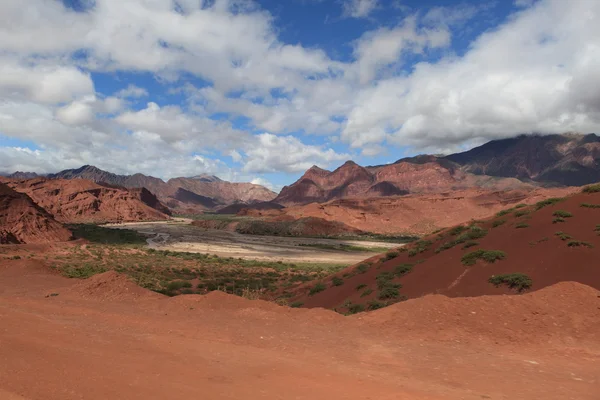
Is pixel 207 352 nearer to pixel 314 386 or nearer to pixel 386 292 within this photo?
pixel 314 386

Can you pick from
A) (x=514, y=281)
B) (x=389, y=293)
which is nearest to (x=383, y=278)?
(x=389, y=293)

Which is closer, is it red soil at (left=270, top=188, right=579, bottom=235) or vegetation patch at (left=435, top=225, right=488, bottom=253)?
vegetation patch at (left=435, top=225, right=488, bottom=253)

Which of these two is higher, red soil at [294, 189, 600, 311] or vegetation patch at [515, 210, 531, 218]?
vegetation patch at [515, 210, 531, 218]

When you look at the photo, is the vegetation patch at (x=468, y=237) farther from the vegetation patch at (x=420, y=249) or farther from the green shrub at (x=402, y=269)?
the green shrub at (x=402, y=269)

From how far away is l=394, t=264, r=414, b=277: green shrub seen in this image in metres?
20.0

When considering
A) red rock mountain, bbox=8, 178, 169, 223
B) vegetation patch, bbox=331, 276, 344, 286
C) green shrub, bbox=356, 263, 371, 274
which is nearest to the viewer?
vegetation patch, bbox=331, 276, 344, 286

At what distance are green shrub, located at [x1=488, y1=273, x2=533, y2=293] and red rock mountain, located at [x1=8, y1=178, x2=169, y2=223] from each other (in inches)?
4921

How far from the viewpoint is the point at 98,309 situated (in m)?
13.2

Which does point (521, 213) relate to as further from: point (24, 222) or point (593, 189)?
point (24, 222)

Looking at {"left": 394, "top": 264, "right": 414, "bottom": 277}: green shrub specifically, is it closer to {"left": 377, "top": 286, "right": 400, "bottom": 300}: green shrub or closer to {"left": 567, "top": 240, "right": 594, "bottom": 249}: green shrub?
{"left": 377, "top": 286, "right": 400, "bottom": 300}: green shrub

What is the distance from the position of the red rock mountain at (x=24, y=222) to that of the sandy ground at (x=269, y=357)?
44.7m

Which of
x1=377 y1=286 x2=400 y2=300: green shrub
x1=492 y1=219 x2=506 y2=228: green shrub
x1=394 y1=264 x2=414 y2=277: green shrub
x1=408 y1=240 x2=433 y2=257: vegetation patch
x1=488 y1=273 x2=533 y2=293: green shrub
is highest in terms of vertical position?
x1=492 y1=219 x2=506 y2=228: green shrub

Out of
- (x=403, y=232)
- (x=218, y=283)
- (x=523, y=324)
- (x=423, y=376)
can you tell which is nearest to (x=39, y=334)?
(x=423, y=376)

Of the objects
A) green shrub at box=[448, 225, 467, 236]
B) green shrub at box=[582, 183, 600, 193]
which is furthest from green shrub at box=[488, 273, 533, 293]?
green shrub at box=[582, 183, 600, 193]
